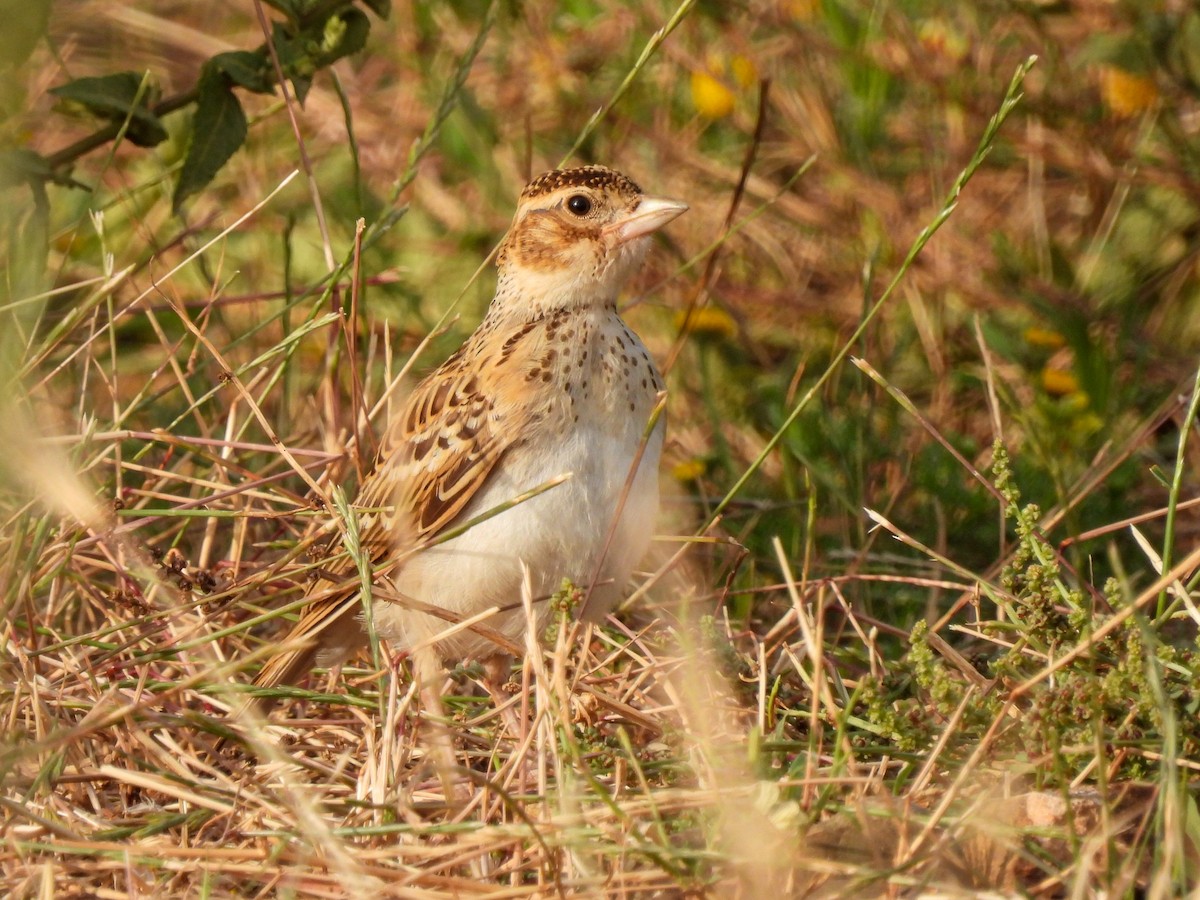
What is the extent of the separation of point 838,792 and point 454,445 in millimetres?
1713

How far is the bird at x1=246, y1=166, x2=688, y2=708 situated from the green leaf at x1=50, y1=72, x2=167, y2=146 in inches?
45.2

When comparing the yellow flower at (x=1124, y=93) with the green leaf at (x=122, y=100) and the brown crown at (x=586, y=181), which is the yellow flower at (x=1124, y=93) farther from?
the green leaf at (x=122, y=100)

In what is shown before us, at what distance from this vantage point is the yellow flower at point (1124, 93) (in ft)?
23.2

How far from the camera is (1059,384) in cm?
644

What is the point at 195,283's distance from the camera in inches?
305

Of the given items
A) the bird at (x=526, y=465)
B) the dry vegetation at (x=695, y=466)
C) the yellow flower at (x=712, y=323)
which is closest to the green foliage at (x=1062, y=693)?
the dry vegetation at (x=695, y=466)

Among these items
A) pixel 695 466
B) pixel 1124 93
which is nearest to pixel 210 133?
pixel 695 466

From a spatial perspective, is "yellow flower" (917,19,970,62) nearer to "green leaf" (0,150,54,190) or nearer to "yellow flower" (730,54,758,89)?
"yellow flower" (730,54,758,89)

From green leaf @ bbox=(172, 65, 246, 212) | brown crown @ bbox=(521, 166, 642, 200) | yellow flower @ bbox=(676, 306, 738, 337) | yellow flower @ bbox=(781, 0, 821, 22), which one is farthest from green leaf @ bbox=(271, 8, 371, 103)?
yellow flower @ bbox=(781, 0, 821, 22)

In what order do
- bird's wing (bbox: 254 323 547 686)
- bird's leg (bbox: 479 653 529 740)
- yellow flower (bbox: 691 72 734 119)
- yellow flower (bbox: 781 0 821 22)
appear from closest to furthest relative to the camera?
bird's leg (bbox: 479 653 529 740) → bird's wing (bbox: 254 323 547 686) → yellow flower (bbox: 781 0 821 22) → yellow flower (bbox: 691 72 734 119)

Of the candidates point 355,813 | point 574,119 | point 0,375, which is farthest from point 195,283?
point 355,813

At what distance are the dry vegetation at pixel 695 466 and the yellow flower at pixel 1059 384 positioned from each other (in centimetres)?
13

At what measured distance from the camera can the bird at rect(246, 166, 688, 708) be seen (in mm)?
4418

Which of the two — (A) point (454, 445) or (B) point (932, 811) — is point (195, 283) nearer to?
(A) point (454, 445)
